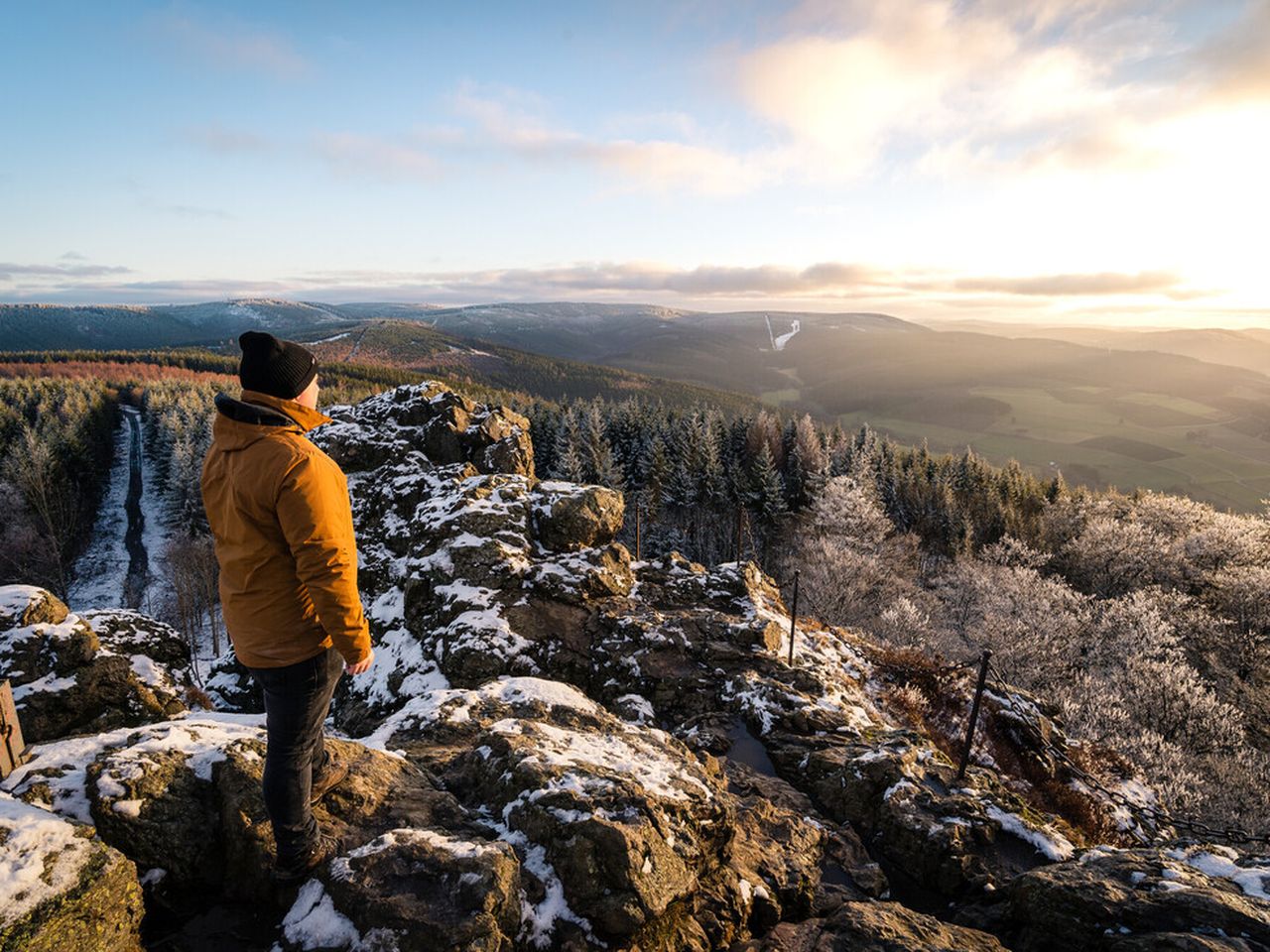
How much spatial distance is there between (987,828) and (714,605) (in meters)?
11.4

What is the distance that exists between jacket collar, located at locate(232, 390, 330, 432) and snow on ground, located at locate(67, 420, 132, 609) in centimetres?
6667

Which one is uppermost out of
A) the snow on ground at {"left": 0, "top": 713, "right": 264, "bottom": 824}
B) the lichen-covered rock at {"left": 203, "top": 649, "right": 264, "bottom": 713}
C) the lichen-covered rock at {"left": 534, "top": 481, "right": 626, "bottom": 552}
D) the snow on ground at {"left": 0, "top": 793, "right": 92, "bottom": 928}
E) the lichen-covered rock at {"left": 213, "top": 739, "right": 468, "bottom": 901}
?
the snow on ground at {"left": 0, "top": 793, "right": 92, "bottom": 928}

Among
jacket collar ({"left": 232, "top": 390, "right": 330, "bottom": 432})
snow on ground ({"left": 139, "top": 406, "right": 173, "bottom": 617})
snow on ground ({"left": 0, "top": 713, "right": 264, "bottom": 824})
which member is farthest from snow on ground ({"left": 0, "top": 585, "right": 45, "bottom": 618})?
snow on ground ({"left": 139, "top": 406, "right": 173, "bottom": 617})

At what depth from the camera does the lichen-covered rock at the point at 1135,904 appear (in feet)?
18.2

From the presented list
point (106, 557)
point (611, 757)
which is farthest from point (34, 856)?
point (106, 557)

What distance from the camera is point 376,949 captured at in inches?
166

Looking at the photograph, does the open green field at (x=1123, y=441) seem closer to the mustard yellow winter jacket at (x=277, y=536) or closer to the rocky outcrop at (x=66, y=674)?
the mustard yellow winter jacket at (x=277, y=536)

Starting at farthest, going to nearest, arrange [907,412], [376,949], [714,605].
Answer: [907,412], [714,605], [376,949]

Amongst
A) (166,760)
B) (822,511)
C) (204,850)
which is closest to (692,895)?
(204,850)

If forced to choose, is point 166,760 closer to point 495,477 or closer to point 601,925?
point 601,925

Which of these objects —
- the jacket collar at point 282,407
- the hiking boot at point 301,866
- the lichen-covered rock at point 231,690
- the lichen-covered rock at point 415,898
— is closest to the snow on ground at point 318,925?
the lichen-covered rock at point 415,898

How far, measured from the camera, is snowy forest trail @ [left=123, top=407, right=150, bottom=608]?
173 ft

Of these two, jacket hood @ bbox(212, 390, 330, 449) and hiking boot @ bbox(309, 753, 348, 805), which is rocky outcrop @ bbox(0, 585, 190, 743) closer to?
hiking boot @ bbox(309, 753, 348, 805)

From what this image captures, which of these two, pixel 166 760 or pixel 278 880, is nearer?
pixel 278 880
